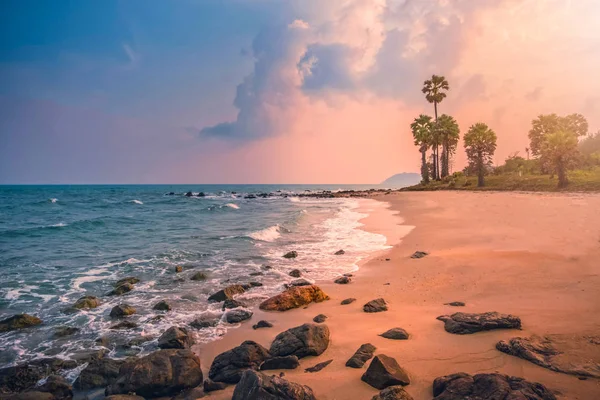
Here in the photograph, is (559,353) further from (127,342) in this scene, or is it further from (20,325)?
(20,325)

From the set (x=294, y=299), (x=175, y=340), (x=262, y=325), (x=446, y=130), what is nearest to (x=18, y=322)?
(x=175, y=340)

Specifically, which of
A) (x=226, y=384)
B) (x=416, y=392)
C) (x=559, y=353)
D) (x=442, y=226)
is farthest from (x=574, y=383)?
(x=442, y=226)

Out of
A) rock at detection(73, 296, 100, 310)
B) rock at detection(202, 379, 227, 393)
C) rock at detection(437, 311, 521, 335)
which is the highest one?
rock at detection(437, 311, 521, 335)

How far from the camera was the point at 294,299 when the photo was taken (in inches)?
431

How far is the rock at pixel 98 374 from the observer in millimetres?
6984

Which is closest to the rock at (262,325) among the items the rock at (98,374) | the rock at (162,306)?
the rock at (98,374)

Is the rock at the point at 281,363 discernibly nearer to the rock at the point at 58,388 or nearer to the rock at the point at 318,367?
the rock at the point at 318,367

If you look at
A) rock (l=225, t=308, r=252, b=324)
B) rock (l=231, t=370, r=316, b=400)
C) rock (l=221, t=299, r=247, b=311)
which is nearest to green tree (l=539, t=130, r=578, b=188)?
rock (l=221, t=299, r=247, b=311)

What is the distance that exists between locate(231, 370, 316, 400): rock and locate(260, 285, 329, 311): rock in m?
5.32

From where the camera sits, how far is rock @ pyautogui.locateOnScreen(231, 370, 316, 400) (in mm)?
5082

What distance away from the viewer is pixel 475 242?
1723 centimetres

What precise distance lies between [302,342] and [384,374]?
83.8 inches

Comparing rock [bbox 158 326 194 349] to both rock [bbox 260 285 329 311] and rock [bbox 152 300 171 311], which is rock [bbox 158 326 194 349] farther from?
rock [bbox 260 285 329 311]

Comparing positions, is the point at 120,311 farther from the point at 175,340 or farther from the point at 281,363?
the point at 281,363
